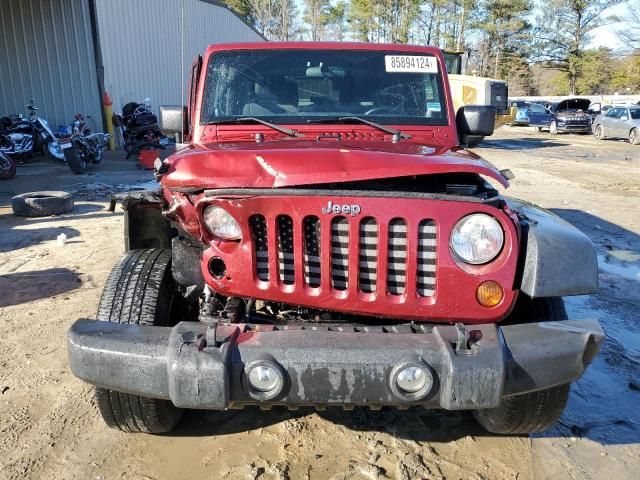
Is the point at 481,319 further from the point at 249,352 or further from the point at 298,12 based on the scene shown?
the point at 298,12

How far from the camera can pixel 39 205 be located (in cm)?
744

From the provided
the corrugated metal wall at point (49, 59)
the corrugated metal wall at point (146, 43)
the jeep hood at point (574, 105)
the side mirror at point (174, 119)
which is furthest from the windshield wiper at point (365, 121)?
the jeep hood at point (574, 105)

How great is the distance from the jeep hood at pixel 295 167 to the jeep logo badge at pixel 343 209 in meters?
0.11

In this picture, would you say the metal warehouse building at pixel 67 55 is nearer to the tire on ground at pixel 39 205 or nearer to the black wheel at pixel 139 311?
the tire on ground at pixel 39 205

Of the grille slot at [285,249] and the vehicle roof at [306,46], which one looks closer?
the grille slot at [285,249]

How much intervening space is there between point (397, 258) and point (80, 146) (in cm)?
1125

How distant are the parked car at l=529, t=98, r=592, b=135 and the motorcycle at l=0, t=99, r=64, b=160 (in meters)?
23.3

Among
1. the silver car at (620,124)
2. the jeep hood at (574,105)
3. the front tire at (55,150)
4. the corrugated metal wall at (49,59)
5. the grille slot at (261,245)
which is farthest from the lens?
the jeep hood at (574,105)

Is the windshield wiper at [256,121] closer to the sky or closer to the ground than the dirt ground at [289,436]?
closer to the sky

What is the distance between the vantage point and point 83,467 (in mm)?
2596

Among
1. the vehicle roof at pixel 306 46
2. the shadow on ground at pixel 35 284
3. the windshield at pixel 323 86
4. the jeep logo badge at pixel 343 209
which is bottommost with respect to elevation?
the shadow on ground at pixel 35 284

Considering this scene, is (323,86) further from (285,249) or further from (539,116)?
(539,116)

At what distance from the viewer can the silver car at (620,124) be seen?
21.6 meters

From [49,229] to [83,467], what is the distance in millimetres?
5029
